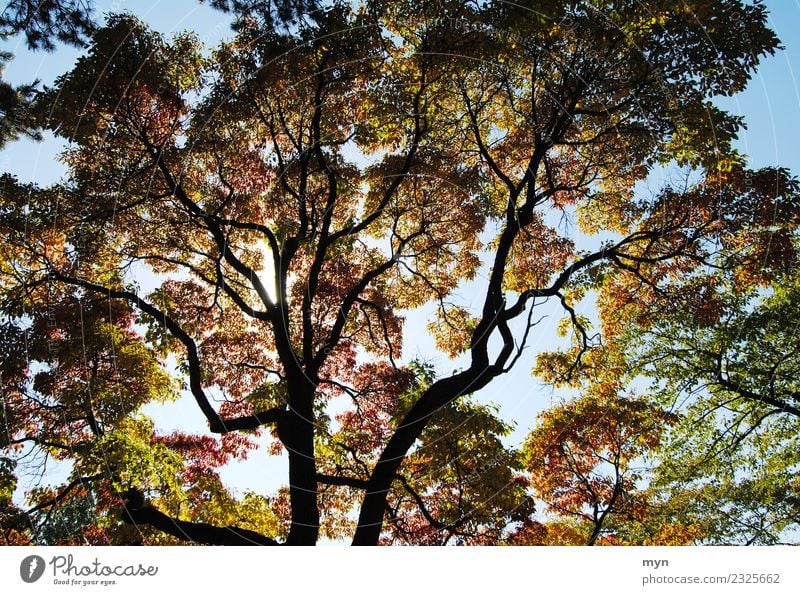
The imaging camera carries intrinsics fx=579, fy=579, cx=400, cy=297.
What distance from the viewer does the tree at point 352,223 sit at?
10.4 metres

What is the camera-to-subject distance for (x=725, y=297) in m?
12.2

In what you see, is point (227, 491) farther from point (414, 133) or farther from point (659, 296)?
point (659, 296)

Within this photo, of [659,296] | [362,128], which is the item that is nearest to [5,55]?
[362,128]

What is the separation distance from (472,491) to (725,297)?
6.77m

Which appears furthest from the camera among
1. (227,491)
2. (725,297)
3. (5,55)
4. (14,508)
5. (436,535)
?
(227,491)

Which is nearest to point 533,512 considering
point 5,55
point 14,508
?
point 14,508

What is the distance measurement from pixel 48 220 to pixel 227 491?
22.8 ft

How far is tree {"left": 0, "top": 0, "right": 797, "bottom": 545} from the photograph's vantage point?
34.0 feet

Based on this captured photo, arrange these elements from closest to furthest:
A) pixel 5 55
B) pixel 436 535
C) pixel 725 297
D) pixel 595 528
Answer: pixel 5 55 < pixel 436 535 < pixel 725 297 < pixel 595 528

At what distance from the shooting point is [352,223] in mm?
13094

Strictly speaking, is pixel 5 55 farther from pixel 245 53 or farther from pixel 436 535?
pixel 436 535

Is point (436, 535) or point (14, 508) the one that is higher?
point (436, 535)

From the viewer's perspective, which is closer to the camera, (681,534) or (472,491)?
(472,491)

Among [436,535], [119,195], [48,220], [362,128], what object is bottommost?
[436,535]
